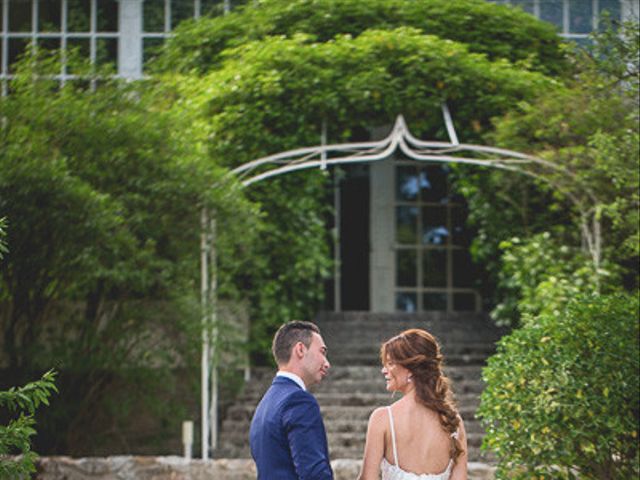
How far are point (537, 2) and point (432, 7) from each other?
1.76 meters

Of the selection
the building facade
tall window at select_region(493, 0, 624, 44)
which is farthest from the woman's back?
the building facade

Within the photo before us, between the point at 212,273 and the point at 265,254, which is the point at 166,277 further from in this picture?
the point at 265,254

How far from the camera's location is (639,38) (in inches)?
338

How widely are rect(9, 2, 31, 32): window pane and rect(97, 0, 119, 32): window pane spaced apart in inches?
32.0

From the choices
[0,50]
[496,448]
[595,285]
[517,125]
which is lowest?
[496,448]

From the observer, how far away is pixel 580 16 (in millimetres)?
13844

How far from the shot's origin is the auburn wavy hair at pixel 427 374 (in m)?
4.98

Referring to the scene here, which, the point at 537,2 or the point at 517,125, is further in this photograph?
the point at 537,2

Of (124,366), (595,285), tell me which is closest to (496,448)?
(595,285)

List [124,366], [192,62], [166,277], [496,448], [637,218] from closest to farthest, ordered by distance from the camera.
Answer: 1. [496,448]
2. [637,218]
3. [166,277]
4. [124,366]
5. [192,62]

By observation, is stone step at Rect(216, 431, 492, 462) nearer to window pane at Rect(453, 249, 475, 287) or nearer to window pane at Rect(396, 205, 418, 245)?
window pane at Rect(453, 249, 475, 287)

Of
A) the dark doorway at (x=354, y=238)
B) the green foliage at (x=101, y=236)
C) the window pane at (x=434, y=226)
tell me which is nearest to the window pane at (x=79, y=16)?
the green foliage at (x=101, y=236)

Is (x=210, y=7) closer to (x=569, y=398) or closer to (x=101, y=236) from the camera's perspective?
Result: (x=101, y=236)

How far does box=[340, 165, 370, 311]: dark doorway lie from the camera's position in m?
14.8
